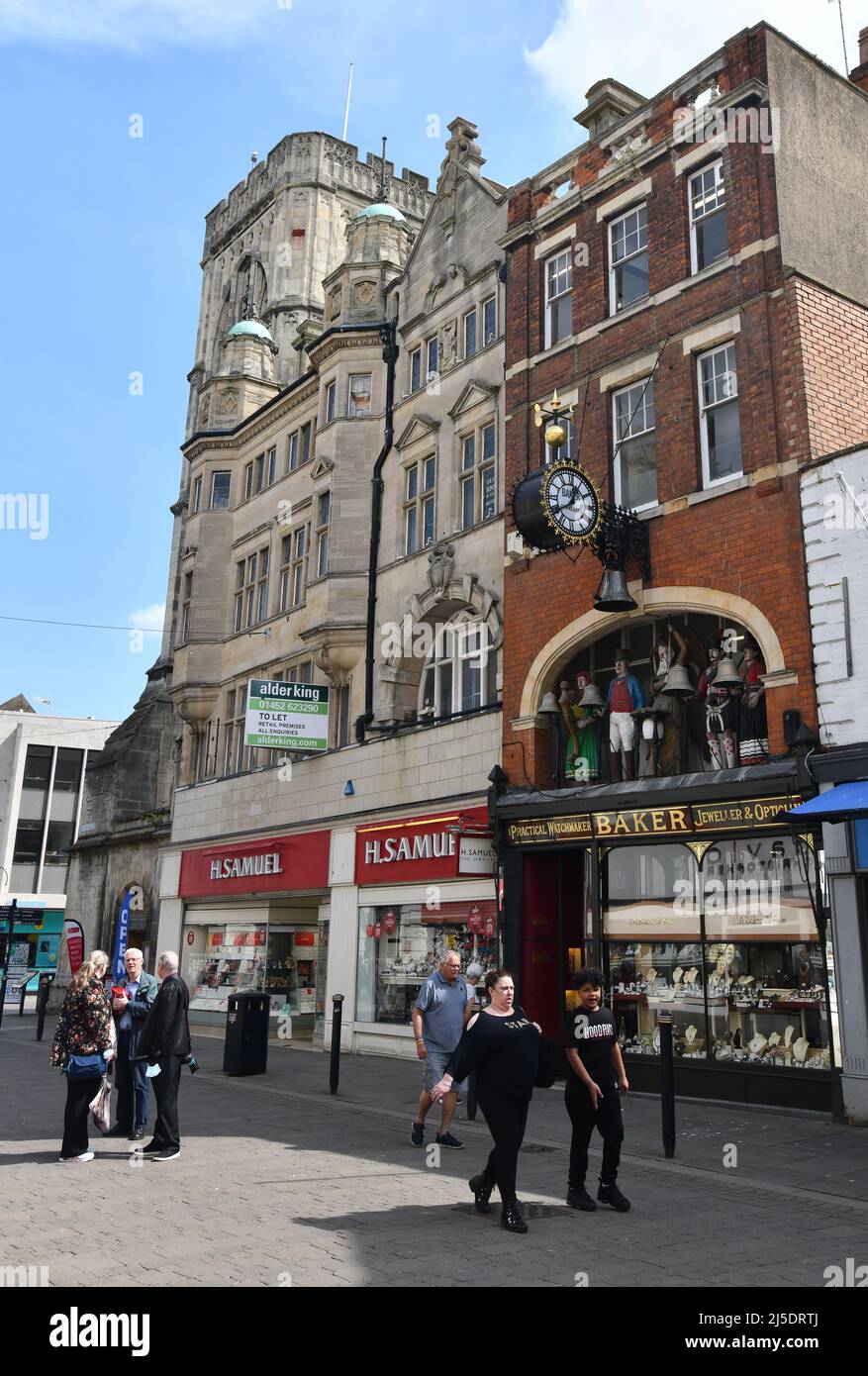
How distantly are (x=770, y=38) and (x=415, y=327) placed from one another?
9081 millimetres

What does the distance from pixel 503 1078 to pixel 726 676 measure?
26.6ft

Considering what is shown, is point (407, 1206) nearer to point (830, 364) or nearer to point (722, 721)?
point (722, 721)

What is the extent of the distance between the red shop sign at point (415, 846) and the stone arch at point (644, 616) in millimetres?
2215

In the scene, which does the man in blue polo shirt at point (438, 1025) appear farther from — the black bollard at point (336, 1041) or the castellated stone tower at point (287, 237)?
the castellated stone tower at point (287, 237)

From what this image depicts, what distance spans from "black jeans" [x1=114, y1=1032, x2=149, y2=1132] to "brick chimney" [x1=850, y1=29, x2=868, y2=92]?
61.1 feet

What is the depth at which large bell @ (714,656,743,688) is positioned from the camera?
13984 millimetres

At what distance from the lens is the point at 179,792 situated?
94.2 ft

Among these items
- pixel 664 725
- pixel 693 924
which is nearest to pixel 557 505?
pixel 664 725

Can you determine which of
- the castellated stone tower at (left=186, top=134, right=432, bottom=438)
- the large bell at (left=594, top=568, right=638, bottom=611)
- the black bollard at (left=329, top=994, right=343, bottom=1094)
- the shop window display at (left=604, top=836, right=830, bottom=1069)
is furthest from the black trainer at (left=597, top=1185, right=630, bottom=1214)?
the castellated stone tower at (left=186, top=134, right=432, bottom=438)

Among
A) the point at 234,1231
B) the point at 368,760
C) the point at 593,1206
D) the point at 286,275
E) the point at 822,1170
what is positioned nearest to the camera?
the point at 234,1231

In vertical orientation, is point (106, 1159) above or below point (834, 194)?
below

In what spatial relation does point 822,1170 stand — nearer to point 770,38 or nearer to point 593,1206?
point 593,1206

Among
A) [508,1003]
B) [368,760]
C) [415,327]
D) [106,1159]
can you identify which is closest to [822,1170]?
[508,1003]

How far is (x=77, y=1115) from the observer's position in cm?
938
